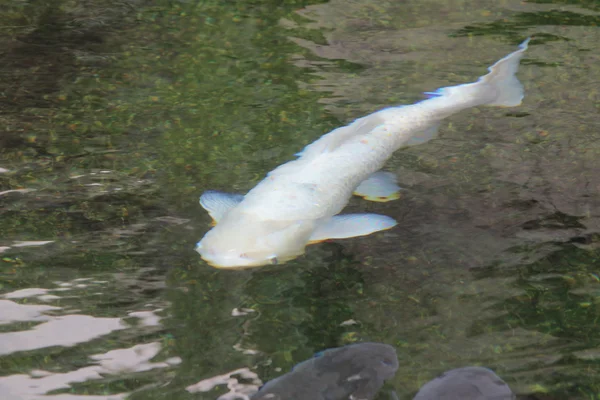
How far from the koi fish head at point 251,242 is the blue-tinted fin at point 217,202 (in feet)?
0.71

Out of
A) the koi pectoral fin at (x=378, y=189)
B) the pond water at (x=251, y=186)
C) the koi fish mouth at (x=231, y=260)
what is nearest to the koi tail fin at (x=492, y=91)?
the pond water at (x=251, y=186)

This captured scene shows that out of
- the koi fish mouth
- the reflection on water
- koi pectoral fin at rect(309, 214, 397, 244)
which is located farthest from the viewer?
koi pectoral fin at rect(309, 214, 397, 244)

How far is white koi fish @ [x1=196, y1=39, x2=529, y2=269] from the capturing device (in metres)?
4.77

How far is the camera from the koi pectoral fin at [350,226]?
16.4ft

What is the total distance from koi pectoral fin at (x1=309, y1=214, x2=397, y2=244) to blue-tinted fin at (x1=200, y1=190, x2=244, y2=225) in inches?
27.9

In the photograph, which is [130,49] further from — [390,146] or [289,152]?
[390,146]

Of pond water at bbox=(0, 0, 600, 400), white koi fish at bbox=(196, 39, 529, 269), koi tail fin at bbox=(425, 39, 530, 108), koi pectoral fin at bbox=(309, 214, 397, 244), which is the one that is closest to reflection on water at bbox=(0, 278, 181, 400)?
pond water at bbox=(0, 0, 600, 400)

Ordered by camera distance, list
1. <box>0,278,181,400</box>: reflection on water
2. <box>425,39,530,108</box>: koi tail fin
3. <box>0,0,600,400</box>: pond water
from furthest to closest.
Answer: <box>425,39,530,108</box>: koi tail fin, <box>0,0,600,400</box>: pond water, <box>0,278,181,400</box>: reflection on water

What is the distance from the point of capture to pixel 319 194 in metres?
5.29

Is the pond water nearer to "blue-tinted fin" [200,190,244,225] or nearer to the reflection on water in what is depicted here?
the reflection on water

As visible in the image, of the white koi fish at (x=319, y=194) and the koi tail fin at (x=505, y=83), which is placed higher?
the koi tail fin at (x=505, y=83)

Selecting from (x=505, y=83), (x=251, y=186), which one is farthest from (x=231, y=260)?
(x=505, y=83)

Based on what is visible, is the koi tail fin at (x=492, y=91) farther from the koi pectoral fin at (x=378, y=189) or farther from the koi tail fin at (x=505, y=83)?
the koi pectoral fin at (x=378, y=189)

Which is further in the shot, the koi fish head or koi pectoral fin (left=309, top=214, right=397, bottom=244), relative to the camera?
koi pectoral fin (left=309, top=214, right=397, bottom=244)
